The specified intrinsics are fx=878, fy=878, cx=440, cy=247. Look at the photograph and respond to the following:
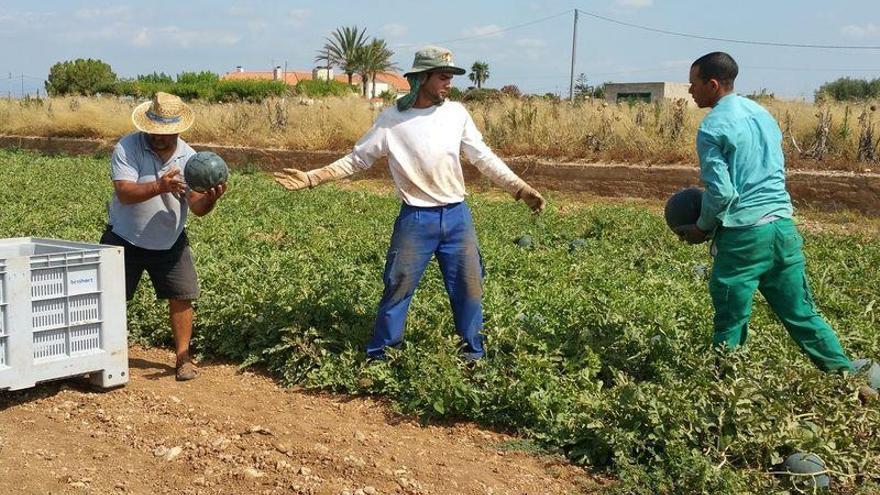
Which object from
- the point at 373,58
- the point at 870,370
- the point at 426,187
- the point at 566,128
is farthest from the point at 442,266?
the point at 373,58

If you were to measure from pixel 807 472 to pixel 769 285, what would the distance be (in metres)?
1.22

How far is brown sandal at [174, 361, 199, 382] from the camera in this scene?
18.0ft

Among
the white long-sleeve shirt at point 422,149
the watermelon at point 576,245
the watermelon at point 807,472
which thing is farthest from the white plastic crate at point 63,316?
the watermelon at point 576,245

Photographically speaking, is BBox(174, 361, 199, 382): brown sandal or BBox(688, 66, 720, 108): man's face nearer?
BBox(688, 66, 720, 108): man's face

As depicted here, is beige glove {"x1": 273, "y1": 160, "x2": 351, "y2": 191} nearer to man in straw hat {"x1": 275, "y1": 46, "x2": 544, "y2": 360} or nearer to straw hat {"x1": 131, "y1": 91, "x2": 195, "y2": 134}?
man in straw hat {"x1": 275, "y1": 46, "x2": 544, "y2": 360}

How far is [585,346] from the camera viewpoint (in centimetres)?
512

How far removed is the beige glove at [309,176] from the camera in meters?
5.25

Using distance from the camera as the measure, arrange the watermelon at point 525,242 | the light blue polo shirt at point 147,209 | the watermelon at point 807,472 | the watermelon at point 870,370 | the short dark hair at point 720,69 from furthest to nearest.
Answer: the watermelon at point 525,242, the light blue polo shirt at point 147,209, the short dark hair at point 720,69, the watermelon at point 870,370, the watermelon at point 807,472

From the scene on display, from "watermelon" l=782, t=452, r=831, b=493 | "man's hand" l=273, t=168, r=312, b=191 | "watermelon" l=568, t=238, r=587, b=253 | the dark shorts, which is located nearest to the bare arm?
the dark shorts

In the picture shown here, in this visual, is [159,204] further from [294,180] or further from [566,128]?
[566,128]

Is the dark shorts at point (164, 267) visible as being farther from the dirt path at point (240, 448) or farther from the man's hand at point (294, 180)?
the man's hand at point (294, 180)

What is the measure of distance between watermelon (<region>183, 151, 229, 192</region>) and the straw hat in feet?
0.83

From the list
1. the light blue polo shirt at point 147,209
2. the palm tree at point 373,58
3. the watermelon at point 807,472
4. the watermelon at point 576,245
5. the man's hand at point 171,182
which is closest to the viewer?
the watermelon at point 807,472

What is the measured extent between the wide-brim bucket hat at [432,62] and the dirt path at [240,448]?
195 centimetres
